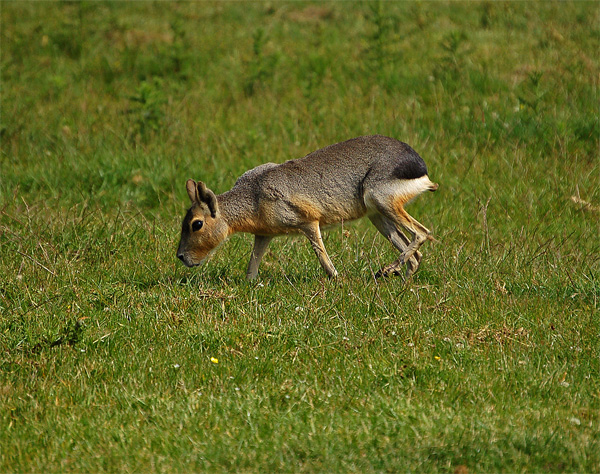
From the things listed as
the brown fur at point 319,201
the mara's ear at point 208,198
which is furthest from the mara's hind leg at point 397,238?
the mara's ear at point 208,198

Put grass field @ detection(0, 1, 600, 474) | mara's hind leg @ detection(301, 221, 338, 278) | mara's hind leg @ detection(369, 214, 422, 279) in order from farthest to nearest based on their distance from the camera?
mara's hind leg @ detection(369, 214, 422, 279), mara's hind leg @ detection(301, 221, 338, 278), grass field @ detection(0, 1, 600, 474)

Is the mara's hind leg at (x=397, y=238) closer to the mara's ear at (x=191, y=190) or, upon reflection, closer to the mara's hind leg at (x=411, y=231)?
the mara's hind leg at (x=411, y=231)

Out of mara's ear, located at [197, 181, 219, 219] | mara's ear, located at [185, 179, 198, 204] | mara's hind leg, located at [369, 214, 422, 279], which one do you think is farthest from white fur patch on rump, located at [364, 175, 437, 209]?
mara's ear, located at [185, 179, 198, 204]

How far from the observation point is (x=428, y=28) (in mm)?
12516

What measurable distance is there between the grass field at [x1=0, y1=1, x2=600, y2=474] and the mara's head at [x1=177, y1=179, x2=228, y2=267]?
0.21 metres

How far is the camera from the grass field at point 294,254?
424 centimetres

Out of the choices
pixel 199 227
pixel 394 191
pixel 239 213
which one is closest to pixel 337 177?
pixel 394 191

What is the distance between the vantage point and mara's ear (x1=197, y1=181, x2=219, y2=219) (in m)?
6.40

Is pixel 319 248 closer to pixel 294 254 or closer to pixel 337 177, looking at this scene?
pixel 337 177

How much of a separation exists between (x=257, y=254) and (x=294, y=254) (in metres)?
0.63

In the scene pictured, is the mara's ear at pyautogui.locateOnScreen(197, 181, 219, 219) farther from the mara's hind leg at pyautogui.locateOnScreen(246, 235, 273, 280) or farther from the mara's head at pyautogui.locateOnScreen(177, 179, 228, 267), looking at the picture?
the mara's hind leg at pyautogui.locateOnScreen(246, 235, 273, 280)

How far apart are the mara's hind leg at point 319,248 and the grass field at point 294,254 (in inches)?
A: 10.1

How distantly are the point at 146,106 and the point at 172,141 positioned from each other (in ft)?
1.82

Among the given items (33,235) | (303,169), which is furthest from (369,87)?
(33,235)
